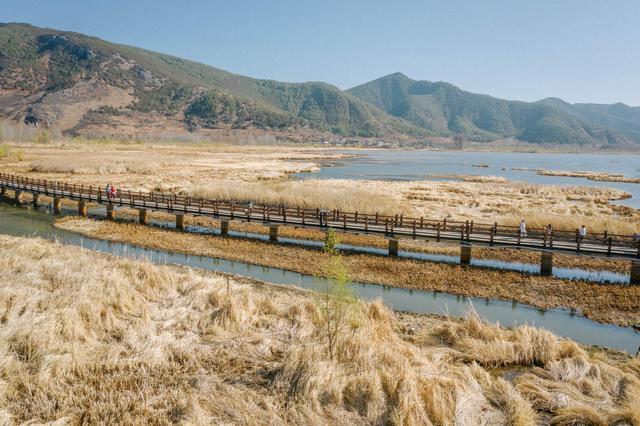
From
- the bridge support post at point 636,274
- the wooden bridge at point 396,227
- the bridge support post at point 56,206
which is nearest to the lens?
the bridge support post at point 636,274

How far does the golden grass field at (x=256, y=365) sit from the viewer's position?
9.27 metres

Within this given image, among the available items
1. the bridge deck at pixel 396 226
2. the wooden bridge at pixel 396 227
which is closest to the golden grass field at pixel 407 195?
the bridge deck at pixel 396 226

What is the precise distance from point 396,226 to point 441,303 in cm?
1000

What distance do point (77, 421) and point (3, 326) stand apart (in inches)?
185

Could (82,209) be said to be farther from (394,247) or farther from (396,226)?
(394,247)

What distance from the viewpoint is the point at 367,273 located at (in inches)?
992

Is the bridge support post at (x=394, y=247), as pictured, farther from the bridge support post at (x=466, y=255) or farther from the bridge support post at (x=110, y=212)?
the bridge support post at (x=110, y=212)

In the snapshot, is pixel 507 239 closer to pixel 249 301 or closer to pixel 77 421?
pixel 249 301

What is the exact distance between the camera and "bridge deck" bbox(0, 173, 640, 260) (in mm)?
25867

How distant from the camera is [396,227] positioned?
31078 mm

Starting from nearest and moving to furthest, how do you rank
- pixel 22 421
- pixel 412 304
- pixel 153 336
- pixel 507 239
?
pixel 22 421 < pixel 153 336 < pixel 412 304 < pixel 507 239

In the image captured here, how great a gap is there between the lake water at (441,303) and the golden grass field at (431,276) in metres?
0.66

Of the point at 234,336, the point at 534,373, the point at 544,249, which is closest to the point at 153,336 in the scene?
the point at 234,336

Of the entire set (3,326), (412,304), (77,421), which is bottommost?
(412,304)
